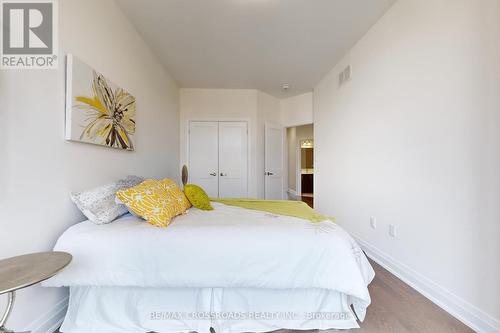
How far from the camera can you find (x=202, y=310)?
4.86 ft

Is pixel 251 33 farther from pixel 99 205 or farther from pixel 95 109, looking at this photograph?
pixel 99 205

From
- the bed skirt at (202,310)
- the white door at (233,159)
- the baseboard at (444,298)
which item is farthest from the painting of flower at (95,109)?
the baseboard at (444,298)

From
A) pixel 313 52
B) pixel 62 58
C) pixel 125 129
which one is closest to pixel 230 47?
pixel 313 52

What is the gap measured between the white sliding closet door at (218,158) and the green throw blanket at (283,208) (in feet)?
6.40

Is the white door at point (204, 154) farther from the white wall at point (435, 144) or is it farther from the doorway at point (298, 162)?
the doorway at point (298, 162)

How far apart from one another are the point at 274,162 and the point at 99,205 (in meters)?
3.71

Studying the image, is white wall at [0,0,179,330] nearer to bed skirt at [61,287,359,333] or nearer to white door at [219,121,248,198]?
bed skirt at [61,287,359,333]

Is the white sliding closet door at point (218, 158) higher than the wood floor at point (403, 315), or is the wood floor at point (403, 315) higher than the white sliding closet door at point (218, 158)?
the white sliding closet door at point (218, 158)

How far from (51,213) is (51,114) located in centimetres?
64

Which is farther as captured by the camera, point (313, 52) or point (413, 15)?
point (313, 52)

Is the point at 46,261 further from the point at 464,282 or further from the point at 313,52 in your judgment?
the point at 313,52

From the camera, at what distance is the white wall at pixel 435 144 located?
1443 mm

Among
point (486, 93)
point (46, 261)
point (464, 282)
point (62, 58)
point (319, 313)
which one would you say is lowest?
point (319, 313)

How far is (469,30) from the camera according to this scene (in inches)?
60.8
